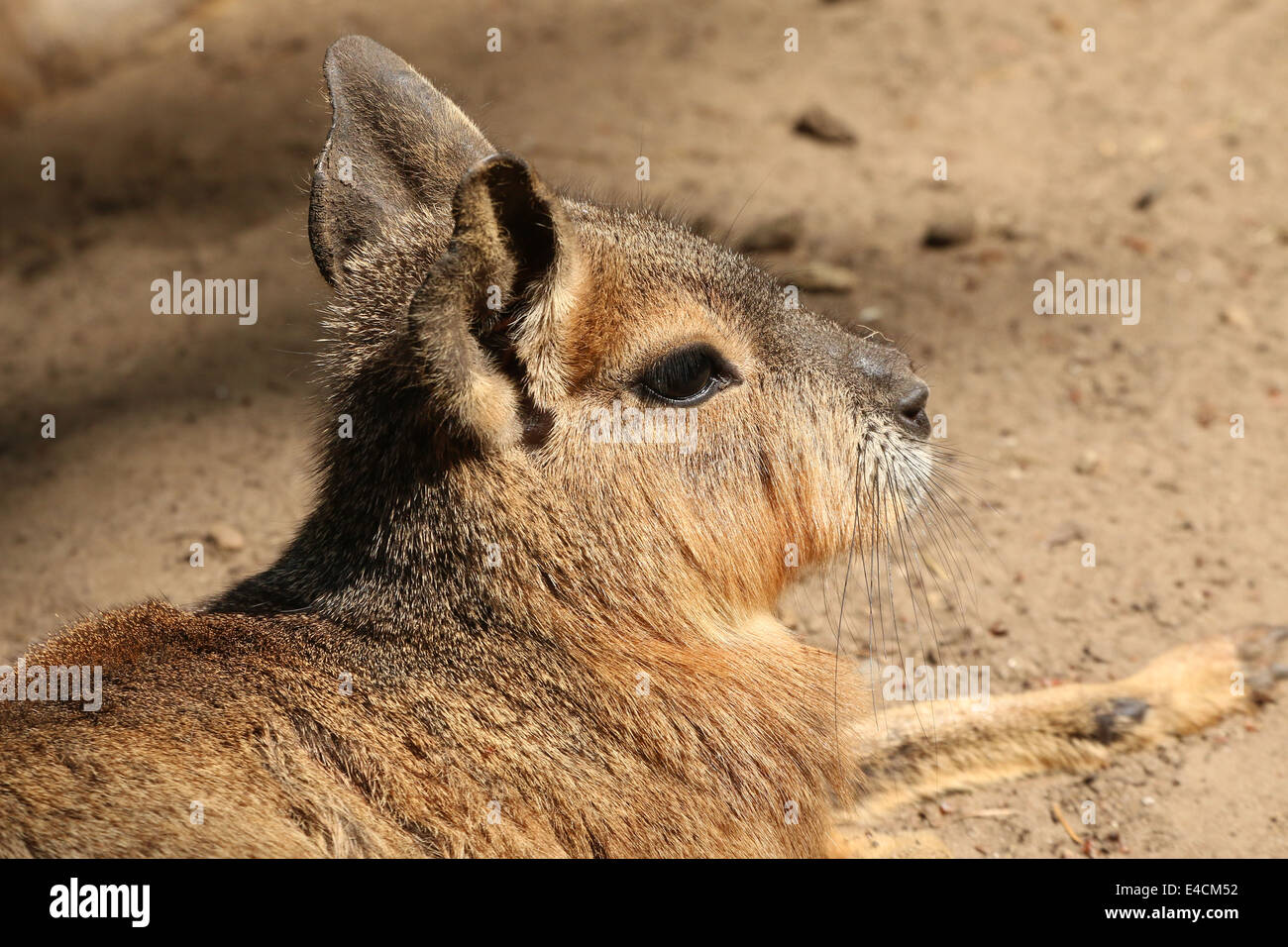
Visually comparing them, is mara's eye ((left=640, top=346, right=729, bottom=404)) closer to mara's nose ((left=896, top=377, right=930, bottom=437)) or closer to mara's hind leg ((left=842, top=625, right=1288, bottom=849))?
mara's nose ((left=896, top=377, right=930, bottom=437))

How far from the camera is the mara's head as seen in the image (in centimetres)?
263

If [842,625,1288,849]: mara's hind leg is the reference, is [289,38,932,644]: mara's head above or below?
above

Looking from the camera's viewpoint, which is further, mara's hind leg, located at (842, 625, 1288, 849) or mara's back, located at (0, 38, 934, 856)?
mara's hind leg, located at (842, 625, 1288, 849)

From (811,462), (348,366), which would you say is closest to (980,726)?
(811,462)

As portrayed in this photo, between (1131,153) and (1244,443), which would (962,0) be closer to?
(1131,153)

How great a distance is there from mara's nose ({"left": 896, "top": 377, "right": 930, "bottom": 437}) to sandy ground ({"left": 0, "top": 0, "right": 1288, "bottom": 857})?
0.68m

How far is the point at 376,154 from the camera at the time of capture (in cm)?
325

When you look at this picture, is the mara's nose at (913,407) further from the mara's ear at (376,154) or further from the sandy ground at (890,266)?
the mara's ear at (376,154)

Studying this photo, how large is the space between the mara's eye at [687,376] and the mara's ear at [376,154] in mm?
764

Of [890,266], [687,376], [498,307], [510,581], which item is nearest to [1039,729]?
[687,376]

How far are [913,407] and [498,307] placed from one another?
1215 millimetres

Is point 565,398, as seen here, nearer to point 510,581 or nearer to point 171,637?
point 510,581

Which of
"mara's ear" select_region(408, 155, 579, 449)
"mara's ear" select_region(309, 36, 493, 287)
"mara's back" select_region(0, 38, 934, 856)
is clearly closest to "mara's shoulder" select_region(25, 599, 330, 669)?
"mara's back" select_region(0, 38, 934, 856)

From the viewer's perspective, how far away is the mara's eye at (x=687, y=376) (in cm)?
286
